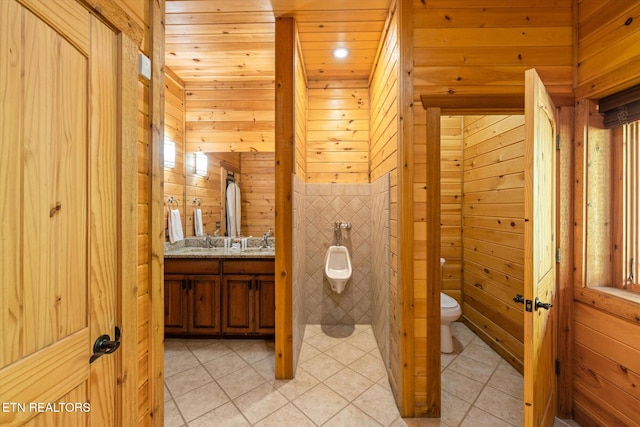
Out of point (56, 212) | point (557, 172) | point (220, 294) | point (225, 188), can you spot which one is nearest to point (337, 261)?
point (220, 294)

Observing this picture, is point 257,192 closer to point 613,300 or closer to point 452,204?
point 452,204

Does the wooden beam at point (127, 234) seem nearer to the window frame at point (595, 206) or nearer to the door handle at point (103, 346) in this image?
the door handle at point (103, 346)

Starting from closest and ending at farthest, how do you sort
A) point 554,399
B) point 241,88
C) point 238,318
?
1. point 554,399
2. point 238,318
3. point 241,88

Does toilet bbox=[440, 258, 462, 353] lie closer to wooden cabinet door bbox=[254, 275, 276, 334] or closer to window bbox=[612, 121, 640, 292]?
window bbox=[612, 121, 640, 292]

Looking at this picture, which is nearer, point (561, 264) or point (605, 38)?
point (605, 38)

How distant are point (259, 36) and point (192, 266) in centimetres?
226

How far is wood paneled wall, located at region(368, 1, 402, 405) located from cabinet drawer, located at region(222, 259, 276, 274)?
1.23 m

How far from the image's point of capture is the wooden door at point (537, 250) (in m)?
1.23

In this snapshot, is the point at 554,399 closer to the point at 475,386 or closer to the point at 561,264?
the point at 475,386

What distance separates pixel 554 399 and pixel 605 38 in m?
2.24

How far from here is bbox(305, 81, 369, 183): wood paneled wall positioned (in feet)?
10.3

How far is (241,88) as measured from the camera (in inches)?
123

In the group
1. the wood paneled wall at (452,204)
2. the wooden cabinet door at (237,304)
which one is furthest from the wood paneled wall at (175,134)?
the wood paneled wall at (452,204)

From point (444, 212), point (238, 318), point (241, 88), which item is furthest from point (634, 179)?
point (241, 88)
